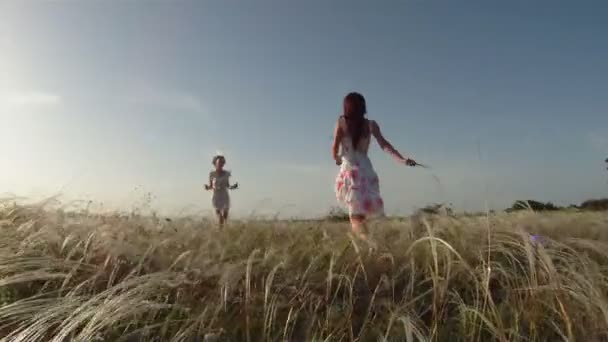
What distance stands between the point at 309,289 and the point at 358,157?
3.42m

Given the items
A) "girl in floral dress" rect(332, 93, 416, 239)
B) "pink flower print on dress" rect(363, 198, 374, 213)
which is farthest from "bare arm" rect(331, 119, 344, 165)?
"pink flower print on dress" rect(363, 198, 374, 213)

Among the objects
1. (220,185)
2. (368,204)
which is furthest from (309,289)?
(220,185)

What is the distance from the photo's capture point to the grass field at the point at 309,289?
318 centimetres

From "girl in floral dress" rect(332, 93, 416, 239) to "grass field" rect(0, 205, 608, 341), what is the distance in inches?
36.8

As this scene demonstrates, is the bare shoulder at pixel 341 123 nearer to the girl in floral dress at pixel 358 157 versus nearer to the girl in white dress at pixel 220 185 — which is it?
the girl in floral dress at pixel 358 157

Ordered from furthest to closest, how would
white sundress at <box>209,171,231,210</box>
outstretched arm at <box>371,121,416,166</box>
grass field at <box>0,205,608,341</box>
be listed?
white sundress at <box>209,171,231,210</box>, outstretched arm at <box>371,121,416,166</box>, grass field at <box>0,205,608,341</box>

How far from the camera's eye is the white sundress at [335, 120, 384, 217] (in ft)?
23.0

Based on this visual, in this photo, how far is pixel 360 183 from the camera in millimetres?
7027

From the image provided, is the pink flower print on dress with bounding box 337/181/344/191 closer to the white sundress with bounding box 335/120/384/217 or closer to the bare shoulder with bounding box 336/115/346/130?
the white sundress with bounding box 335/120/384/217

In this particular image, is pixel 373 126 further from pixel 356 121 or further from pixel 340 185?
pixel 340 185

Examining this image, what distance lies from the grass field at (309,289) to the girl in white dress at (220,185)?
21.9 ft

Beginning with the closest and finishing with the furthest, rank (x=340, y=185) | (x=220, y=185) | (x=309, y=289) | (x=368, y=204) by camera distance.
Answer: (x=309, y=289)
(x=368, y=204)
(x=340, y=185)
(x=220, y=185)

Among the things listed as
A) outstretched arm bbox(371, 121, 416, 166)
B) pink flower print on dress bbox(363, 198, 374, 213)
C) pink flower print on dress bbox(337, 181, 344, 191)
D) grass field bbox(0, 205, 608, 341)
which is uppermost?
outstretched arm bbox(371, 121, 416, 166)

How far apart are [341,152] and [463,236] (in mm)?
2526
